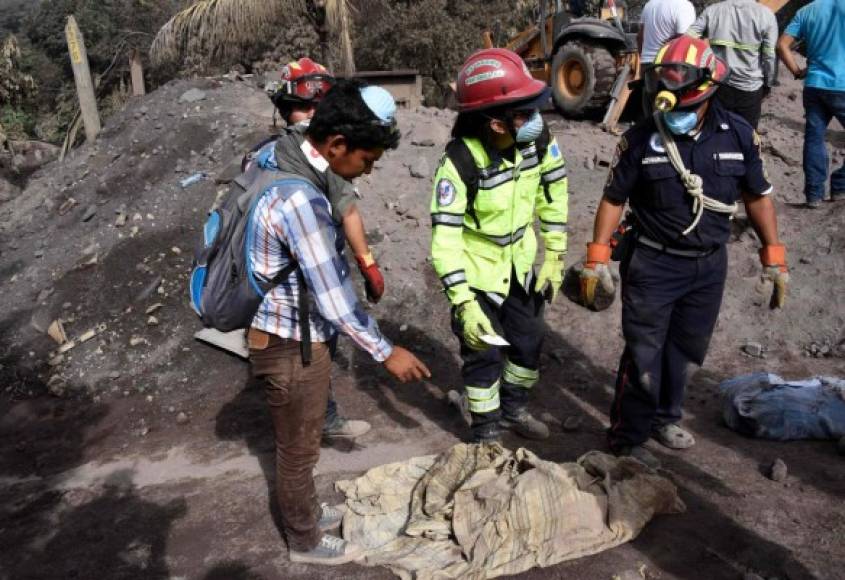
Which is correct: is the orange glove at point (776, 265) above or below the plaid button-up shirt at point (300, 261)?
below

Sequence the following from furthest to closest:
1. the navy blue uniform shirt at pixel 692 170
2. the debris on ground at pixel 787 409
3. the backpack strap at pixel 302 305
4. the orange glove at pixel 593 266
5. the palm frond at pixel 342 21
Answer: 1. the palm frond at pixel 342 21
2. the debris on ground at pixel 787 409
3. the orange glove at pixel 593 266
4. the navy blue uniform shirt at pixel 692 170
5. the backpack strap at pixel 302 305

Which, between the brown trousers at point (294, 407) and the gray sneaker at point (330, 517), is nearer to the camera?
the brown trousers at point (294, 407)

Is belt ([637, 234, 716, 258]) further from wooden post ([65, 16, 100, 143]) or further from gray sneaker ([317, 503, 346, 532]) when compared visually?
wooden post ([65, 16, 100, 143])

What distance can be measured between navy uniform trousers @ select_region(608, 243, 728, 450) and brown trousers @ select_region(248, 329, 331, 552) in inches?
61.3

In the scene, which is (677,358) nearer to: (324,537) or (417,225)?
(324,537)

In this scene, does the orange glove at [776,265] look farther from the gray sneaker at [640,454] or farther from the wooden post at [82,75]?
the wooden post at [82,75]

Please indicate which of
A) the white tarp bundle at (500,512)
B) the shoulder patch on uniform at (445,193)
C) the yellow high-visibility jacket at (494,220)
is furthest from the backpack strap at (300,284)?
the white tarp bundle at (500,512)

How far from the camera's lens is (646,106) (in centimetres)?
341

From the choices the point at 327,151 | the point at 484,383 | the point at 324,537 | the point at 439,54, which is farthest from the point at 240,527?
the point at 439,54

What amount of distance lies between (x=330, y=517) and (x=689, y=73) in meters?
2.59

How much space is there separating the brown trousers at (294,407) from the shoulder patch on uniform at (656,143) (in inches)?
68.7

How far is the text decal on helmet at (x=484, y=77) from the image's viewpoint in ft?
9.86

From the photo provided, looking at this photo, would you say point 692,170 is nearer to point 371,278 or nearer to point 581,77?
point 371,278

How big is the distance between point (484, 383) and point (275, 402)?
1270mm
